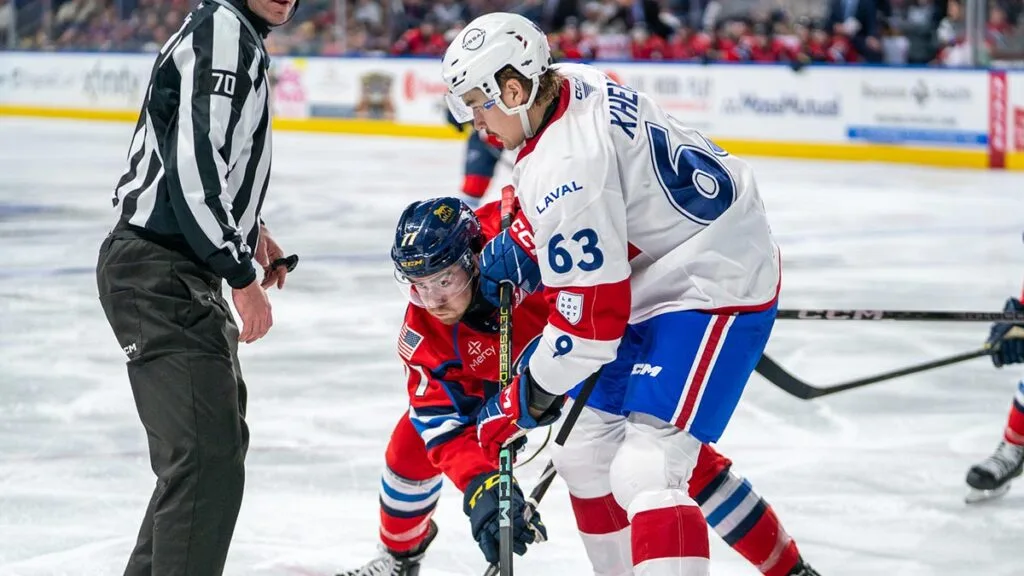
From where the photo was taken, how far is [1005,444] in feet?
12.3

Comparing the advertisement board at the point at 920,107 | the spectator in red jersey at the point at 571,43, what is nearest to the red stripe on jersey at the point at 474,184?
the advertisement board at the point at 920,107

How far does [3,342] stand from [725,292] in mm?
3701

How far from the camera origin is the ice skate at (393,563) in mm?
2996

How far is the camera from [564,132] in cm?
235

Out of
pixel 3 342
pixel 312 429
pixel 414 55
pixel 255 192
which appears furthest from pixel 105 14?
pixel 255 192

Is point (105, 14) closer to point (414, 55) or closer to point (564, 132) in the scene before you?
point (414, 55)

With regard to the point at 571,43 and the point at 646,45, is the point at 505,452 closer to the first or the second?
the point at 646,45

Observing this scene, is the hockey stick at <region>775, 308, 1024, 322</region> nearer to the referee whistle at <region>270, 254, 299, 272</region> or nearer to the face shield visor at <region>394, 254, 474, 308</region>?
the face shield visor at <region>394, 254, 474, 308</region>

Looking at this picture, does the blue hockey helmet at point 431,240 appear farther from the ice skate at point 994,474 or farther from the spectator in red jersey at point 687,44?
the spectator in red jersey at point 687,44

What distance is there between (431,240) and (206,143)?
45 centimetres

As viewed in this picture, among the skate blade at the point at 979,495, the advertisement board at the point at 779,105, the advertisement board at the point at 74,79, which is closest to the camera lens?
the skate blade at the point at 979,495

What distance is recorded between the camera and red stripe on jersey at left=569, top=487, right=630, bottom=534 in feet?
8.62

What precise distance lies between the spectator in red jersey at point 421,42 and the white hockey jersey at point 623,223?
40.0ft

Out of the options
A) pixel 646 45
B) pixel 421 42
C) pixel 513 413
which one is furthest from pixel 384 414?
pixel 421 42
